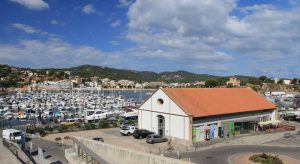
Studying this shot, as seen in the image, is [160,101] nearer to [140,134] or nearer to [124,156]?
[140,134]

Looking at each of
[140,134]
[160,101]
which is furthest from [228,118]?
[140,134]

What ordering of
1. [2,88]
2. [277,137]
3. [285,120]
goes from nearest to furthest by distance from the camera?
[277,137] → [285,120] → [2,88]

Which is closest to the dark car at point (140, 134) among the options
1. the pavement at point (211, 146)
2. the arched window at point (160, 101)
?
the pavement at point (211, 146)

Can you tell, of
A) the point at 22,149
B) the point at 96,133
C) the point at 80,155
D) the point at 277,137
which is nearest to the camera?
the point at 80,155

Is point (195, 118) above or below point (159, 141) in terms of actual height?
above

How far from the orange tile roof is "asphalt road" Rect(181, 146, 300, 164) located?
20.1ft

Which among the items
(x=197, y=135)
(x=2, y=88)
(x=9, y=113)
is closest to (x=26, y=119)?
(x=9, y=113)

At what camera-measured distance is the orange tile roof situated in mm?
46741

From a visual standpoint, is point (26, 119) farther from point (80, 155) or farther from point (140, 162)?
point (140, 162)

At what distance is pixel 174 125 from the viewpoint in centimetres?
4653

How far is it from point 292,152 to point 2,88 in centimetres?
18704

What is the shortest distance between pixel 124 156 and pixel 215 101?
87.7 ft

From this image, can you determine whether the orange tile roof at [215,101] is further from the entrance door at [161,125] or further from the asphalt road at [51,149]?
the asphalt road at [51,149]

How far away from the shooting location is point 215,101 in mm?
51250
